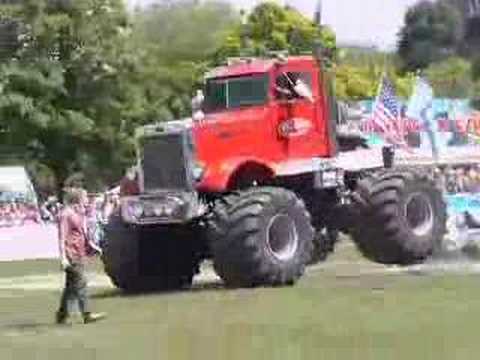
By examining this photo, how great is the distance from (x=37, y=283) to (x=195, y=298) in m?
7.37

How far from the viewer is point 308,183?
2378 cm

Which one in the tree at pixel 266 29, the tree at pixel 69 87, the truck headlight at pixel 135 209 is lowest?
the truck headlight at pixel 135 209

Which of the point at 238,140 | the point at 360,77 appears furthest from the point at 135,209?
the point at 360,77

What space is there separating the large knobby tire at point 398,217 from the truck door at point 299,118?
1129mm

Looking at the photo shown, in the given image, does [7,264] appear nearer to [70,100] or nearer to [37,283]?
[37,283]

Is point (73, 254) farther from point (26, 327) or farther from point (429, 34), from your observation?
point (429, 34)

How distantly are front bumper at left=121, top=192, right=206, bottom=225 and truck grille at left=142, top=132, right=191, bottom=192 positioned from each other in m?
0.22

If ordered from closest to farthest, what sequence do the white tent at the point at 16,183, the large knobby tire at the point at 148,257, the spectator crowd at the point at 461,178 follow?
the large knobby tire at the point at 148,257
the spectator crowd at the point at 461,178
the white tent at the point at 16,183

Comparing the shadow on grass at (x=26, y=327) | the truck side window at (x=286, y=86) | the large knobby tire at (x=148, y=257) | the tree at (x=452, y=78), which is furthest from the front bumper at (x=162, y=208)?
the tree at (x=452, y=78)

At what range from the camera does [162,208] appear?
22328 millimetres

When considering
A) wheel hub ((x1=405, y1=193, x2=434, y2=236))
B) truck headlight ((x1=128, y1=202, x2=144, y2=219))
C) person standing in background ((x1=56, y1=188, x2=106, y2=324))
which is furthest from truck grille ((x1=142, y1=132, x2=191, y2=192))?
person standing in background ((x1=56, y1=188, x2=106, y2=324))

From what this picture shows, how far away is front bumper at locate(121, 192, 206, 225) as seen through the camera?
72.8 ft

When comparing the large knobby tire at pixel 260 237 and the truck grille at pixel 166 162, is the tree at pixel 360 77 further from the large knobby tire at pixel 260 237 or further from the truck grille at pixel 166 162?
the large knobby tire at pixel 260 237

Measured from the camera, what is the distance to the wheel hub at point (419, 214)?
955 inches
